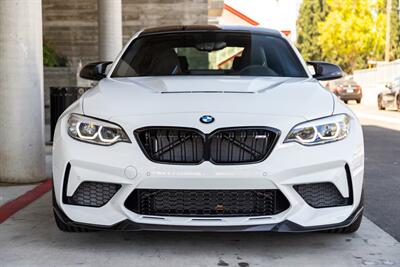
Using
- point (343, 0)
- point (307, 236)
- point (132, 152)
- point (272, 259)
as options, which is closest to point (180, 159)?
point (132, 152)

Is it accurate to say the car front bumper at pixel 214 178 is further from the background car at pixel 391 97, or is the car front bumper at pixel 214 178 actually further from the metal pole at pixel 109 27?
the background car at pixel 391 97

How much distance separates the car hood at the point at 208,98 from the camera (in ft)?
13.3

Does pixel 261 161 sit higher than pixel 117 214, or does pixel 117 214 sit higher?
pixel 261 161

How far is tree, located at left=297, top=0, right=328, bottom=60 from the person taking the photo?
7619 centimetres

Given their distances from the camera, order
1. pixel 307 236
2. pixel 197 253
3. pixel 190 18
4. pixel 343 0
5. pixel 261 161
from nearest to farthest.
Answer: pixel 261 161, pixel 197 253, pixel 307 236, pixel 190 18, pixel 343 0

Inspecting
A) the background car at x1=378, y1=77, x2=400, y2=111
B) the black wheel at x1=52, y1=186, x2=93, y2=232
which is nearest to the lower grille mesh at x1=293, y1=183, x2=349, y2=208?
the black wheel at x1=52, y1=186, x2=93, y2=232

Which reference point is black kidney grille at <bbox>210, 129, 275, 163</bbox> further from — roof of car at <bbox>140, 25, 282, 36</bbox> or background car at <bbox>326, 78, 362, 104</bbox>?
background car at <bbox>326, 78, 362, 104</bbox>

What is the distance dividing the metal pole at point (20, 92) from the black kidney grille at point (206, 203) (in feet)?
10.4

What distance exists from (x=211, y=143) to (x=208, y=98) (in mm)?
404

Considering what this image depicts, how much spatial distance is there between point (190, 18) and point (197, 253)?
20324mm

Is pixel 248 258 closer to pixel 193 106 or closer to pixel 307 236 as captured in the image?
pixel 307 236

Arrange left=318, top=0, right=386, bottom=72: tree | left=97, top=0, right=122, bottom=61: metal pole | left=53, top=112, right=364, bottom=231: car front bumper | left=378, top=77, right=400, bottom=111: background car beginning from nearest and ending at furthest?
left=53, top=112, right=364, bottom=231: car front bumper, left=97, top=0, right=122, bottom=61: metal pole, left=378, top=77, right=400, bottom=111: background car, left=318, top=0, right=386, bottom=72: tree

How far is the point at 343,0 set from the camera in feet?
175

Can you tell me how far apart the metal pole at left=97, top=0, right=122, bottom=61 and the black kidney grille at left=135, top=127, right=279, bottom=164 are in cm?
1238
